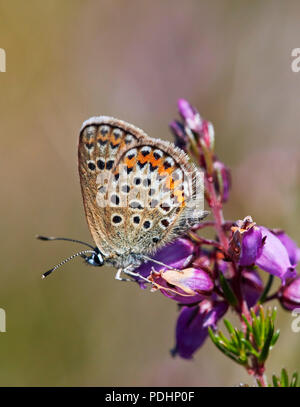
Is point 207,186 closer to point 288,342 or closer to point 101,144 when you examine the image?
point 101,144

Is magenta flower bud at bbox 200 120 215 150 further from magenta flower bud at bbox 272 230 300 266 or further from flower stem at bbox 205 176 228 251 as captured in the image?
magenta flower bud at bbox 272 230 300 266

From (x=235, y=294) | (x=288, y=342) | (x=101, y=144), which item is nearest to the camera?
(x=235, y=294)

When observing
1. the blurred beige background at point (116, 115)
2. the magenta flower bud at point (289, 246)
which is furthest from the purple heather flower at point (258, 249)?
the blurred beige background at point (116, 115)

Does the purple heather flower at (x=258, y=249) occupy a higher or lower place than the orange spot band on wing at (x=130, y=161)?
lower

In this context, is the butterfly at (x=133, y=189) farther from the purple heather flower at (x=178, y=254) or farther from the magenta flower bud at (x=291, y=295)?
the magenta flower bud at (x=291, y=295)

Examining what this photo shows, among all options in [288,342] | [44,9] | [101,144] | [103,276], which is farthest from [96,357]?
[44,9]
